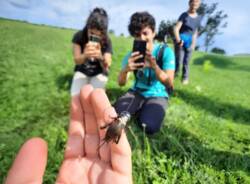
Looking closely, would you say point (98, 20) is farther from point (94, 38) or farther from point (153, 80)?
point (153, 80)

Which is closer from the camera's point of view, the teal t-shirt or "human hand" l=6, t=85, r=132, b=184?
"human hand" l=6, t=85, r=132, b=184

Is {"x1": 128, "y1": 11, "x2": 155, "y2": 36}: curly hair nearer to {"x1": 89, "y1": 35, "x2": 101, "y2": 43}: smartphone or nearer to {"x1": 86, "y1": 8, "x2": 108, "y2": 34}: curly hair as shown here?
{"x1": 86, "y1": 8, "x2": 108, "y2": 34}: curly hair

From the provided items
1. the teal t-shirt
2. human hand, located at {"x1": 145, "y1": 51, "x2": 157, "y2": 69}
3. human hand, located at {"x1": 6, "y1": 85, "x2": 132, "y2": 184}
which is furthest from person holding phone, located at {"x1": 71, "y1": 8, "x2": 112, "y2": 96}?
human hand, located at {"x1": 6, "y1": 85, "x2": 132, "y2": 184}

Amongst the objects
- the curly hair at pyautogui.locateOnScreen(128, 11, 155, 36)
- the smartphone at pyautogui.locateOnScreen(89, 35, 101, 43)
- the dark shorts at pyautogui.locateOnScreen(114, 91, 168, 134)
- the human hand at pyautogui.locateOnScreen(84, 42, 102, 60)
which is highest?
the curly hair at pyautogui.locateOnScreen(128, 11, 155, 36)

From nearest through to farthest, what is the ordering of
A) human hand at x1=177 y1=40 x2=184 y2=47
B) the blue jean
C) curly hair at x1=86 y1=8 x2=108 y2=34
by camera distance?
1. curly hair at x1=86 y1=8 x2=108 y2=34
2. human hand at x1=177 y1=40 x2=184 y2=47
3. the blue jean

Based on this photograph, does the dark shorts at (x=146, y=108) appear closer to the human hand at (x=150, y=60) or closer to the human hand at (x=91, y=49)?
the human hand at (x=150, y=60)

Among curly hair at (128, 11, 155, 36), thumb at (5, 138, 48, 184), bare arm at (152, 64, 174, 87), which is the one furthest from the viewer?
curly hair at (128, 11, 155, 36)

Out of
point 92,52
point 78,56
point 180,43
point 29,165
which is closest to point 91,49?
point 92,52
